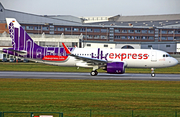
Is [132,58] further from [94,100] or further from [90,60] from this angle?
[94,100]

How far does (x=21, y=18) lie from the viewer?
395 ft

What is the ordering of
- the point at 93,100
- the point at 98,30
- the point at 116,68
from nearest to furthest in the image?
1. the point at 93,100
2. the point at 116,68
3. the point at 98,30

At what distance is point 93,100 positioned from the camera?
2208cm

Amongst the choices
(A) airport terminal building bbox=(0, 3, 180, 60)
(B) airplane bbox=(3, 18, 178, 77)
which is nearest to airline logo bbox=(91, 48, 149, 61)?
(B) airplane bbox=(3, 18, 178, 77)

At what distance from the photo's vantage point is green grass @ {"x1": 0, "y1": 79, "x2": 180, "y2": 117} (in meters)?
18.4

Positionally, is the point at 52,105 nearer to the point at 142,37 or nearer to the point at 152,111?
the point at 152,111

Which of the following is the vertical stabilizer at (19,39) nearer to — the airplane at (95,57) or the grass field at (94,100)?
the airplane at (95,57)

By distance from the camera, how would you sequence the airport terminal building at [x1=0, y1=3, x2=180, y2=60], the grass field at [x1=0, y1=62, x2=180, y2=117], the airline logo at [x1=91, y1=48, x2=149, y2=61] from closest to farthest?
the grass field at [x1=0, y1=62, x2=180, y2=117], the airline logo at [x1=91, y1=48, x2=149, y2=61], the airport terminal building at [x1=0, y1=3, x2=180, y2=60]

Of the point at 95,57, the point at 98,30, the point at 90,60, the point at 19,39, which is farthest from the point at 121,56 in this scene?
the point at 98,30

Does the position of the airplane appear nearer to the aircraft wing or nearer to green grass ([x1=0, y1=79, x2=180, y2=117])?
the aircraft wing

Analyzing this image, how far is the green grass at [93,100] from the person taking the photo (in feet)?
60.4

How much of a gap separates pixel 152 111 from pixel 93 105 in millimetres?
4328

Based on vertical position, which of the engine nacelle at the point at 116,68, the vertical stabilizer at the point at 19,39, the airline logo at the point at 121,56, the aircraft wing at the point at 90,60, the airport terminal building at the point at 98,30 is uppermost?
the airport terminal building at the point at 98,30

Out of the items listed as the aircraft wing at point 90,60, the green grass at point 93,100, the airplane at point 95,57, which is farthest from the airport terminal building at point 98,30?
the green grass at point 93,100
